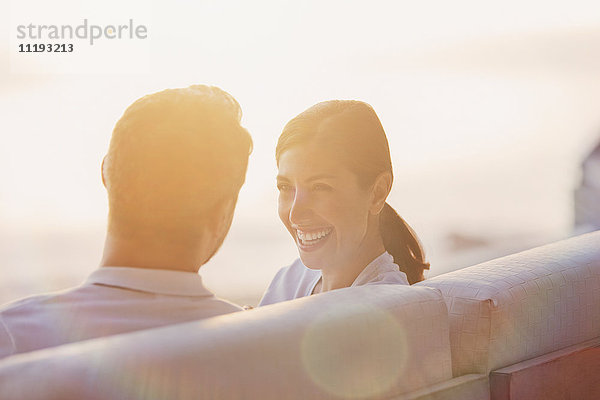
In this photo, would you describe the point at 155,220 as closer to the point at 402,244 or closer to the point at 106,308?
the point at 106,308

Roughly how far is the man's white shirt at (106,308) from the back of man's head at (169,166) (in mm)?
84

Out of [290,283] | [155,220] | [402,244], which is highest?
[155,220]

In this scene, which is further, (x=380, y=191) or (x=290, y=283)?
(x=290, y=283)

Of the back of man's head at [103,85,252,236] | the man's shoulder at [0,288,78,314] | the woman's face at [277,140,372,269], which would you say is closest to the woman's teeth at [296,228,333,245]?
the woman's face at [277,140,372,269]

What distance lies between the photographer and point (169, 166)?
138 cm

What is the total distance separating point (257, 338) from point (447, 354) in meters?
0.50

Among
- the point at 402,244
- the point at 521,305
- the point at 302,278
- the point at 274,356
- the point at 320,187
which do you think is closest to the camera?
the point at 274,356

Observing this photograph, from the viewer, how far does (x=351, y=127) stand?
2.41 meters

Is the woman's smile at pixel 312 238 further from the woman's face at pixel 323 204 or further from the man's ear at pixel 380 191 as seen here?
the man's ear at pixel 380 191

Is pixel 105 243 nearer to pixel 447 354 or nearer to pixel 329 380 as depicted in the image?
pixel 329 380

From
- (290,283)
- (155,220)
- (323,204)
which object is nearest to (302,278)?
(290,283)

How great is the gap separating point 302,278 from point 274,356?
1435 mm

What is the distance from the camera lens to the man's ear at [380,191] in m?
2.42

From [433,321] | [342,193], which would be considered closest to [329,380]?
[433,321]
